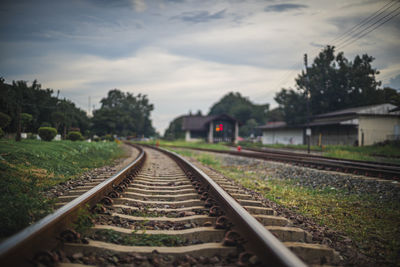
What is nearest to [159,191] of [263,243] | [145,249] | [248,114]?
[145,249]

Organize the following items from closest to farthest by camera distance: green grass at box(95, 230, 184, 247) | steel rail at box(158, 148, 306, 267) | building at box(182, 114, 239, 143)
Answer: steel rail at box(158, 148, 306, 267), green grass at box(95, 230, 184, 247), building at box(182, 114, 239, 143)

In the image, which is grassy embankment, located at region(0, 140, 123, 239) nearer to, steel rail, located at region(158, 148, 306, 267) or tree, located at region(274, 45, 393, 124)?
steel rail, located at region(158, 148, 306, 267)

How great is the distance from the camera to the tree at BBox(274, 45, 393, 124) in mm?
43656

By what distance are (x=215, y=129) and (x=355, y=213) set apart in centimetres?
4272

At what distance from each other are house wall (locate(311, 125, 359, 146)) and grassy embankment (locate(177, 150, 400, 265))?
88.0ft

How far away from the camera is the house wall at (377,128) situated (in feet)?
93.6

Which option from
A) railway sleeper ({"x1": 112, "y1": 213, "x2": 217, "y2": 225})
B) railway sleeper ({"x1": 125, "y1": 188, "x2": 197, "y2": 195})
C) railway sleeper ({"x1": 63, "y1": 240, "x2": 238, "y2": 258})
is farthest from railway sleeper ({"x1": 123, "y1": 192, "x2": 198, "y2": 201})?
railway sleeper ({"x1": 63, "y1": 240, "x2": 238, "y2": 258})

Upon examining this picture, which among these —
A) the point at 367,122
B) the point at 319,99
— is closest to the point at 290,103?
the point at 319,99

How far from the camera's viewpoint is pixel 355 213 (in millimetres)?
4051

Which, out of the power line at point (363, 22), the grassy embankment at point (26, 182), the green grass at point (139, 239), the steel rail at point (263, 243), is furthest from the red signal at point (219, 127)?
the green grass at point (139, 239)

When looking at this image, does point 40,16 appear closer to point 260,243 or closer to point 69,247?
point 69,247

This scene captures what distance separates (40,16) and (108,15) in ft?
12.2

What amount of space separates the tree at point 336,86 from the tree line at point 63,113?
36.2m

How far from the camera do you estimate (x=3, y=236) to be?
2057 millimetres
